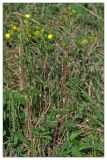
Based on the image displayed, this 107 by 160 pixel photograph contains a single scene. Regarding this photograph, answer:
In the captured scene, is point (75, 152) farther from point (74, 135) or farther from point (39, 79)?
point (39, 79)

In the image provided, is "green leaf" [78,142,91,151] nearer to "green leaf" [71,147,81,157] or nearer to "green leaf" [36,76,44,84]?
"green leaf" [71,147,81,157]

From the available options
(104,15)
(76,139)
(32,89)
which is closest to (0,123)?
(32,89)

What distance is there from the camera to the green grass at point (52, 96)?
257 cm

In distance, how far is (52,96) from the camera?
9.25 feet

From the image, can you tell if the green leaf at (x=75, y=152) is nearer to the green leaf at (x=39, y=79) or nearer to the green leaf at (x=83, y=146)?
the green leaf at (x=83, y=146)

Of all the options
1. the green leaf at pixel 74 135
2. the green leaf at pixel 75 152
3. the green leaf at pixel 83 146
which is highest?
the green leaf at pixel 74 135

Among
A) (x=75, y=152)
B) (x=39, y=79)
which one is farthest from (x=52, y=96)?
(x=75, y=152)

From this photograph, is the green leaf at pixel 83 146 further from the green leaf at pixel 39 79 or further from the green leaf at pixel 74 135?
the green leaf at pixel 39 79

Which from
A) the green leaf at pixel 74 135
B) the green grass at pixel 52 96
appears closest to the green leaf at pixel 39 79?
the green grass at pixel 52 96

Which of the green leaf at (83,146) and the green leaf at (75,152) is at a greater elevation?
the green leaf at (83,146)

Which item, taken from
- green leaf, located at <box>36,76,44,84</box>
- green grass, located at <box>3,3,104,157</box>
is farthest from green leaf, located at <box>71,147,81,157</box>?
green leaf, located at <box>36,76,44,84</box>

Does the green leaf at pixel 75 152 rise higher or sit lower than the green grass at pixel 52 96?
lower

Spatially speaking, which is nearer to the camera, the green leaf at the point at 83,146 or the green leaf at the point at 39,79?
the green leaf at the point at 83,146

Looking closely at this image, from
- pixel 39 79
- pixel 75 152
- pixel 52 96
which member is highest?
pixel 39 79
